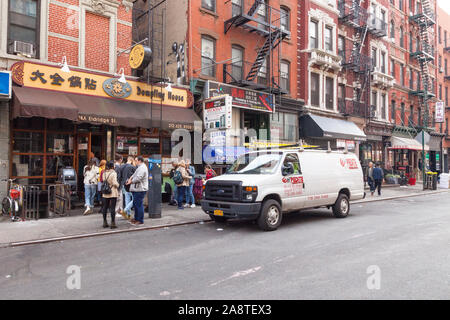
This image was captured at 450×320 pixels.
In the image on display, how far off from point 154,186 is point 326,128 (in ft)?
46.0

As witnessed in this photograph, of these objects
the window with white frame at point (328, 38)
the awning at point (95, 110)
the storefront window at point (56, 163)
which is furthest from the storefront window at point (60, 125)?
the window with white frame at point (328, 38)

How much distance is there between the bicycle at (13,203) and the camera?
960 cm

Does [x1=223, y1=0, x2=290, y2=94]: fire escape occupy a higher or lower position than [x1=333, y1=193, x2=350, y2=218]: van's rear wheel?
higher

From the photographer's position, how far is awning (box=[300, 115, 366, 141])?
20.5 metres

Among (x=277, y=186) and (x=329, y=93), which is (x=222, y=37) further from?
(x=277, y=186)

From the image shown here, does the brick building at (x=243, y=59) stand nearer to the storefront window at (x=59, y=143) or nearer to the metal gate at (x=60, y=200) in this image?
the storefront window at (x=59, y=143)

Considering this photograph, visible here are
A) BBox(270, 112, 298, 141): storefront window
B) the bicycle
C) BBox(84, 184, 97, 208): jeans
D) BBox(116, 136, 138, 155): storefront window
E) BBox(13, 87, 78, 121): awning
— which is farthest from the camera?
BBox(270, 112, 298, 141): storefront window

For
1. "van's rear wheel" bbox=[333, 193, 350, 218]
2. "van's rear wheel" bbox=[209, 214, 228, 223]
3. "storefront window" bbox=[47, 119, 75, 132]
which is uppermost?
"storefront window" bbox=[47, 119, 75, 132]

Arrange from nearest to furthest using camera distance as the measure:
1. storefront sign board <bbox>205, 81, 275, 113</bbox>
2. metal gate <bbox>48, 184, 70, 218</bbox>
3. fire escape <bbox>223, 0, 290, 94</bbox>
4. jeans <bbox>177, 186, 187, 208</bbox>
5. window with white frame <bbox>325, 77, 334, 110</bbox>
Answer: metal gate <bbox>48, 184, 70, 218</bbox>, jeans <bbox>177, 186, 187, 208</bbox>, storefront sign board <bbox>205, 81, 275, 113</bbox>, fire escape <bbox>223, 0, 290, 94</bbox>, window with white frame <bbox>325, 77, 334, 110</bbox>

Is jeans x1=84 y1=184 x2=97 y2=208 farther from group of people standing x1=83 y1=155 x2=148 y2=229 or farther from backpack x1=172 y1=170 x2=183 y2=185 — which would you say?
backpack x1=172 y1=170 x2=183 y2=185

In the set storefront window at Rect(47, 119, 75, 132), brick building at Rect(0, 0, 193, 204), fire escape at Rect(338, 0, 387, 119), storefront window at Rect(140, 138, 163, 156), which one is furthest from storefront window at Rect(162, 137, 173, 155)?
fire escape at Rect(338, 0, 387, 119)

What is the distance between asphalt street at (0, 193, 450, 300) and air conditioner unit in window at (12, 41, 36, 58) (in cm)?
710
